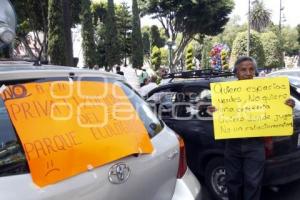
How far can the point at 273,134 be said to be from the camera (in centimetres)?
420

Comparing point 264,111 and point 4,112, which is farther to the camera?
point 264,111

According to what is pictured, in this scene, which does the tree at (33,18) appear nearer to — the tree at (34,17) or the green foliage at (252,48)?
the tree at (34,17)

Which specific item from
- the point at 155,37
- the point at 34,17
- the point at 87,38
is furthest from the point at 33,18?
the point at 155,37

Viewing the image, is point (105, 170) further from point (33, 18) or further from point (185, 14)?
point (185, 14)

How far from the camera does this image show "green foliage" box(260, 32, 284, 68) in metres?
47.5

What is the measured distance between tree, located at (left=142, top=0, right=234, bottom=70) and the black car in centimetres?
2648

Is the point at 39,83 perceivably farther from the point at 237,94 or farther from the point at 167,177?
the point at 237,94

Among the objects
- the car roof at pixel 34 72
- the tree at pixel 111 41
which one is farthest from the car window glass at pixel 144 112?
the tree at pixel 111 41

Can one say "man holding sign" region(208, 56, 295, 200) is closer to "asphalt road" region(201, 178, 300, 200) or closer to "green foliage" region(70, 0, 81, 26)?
"asphalt road" region(201, 178, 300, 200)

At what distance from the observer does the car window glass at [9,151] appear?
2.07 m

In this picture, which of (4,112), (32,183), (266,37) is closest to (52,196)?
(32,183)

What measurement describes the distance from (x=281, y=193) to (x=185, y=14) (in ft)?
91.7

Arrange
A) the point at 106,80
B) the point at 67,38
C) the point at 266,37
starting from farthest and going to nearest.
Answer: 1. the point at 266,37
2. the point at 67,38
3. the point at 106,80

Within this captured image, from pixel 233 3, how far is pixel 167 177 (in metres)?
34.9
